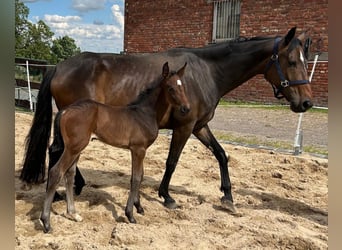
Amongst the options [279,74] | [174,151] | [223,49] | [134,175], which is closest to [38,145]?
[134,175]

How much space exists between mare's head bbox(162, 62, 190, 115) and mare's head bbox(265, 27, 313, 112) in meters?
1.11

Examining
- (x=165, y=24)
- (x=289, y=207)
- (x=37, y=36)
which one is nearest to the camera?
(x=289, y=207)

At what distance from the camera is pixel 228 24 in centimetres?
1266

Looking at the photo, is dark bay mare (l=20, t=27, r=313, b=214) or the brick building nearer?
dark bay mare (l=20, t=27, r=313, b=214)

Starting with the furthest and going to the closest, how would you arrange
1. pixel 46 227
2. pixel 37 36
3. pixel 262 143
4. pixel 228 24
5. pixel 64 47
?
pixel 64 47
pixel 228 24
pixel 37 36
pixel 262 143
pixel 46 227

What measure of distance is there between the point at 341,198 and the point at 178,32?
13.6m

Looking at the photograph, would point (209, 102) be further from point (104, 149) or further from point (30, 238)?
point (104, 149)

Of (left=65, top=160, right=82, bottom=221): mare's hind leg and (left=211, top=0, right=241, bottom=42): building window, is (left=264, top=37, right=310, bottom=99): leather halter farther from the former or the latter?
(left=211, top=0, right=241, bottom=42): building window

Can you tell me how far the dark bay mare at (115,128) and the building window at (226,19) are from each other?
9.67 m

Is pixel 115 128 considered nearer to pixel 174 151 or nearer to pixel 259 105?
pixel 174 151

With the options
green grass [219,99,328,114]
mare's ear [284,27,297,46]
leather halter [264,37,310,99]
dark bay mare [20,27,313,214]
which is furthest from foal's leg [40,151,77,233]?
green grass [219,99,328,114]

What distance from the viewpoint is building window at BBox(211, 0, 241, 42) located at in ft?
40.9

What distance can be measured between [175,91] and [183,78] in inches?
20.4

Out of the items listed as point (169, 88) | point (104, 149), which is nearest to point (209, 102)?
point (169, 88)
